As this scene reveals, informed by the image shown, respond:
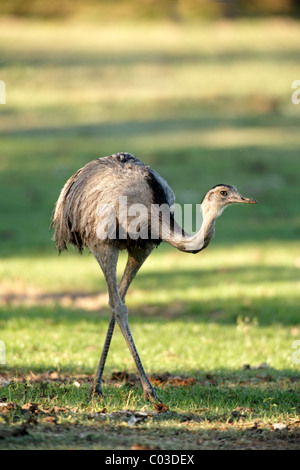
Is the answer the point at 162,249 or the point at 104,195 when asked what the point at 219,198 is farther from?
the point at 162,249

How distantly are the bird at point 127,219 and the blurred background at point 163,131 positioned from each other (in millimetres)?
1806

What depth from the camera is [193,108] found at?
33969 millimetres

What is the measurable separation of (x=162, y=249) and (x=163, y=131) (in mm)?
11679

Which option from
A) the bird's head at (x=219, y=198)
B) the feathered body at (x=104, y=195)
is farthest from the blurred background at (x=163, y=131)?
the bird's head at (x=219, y=198)

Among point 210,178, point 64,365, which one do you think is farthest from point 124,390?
point 210,178

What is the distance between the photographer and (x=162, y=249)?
62.8 ft

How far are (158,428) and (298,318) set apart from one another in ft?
21.7

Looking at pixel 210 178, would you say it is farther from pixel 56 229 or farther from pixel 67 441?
pixel 67 441

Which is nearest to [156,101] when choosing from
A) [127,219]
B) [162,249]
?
[162,249]

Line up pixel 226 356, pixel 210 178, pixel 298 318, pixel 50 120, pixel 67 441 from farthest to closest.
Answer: pixel 50 120 < pixel 210 178 < pixel 298 318 < pixel 226 356 < pixel 67 441

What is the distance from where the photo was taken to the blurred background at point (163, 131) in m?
15.0

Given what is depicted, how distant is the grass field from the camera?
6.98 m

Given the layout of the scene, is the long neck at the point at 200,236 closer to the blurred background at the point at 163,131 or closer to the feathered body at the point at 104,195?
the feathered body at the point at 104,195

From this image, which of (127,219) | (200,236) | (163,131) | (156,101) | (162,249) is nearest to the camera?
(200,236)
